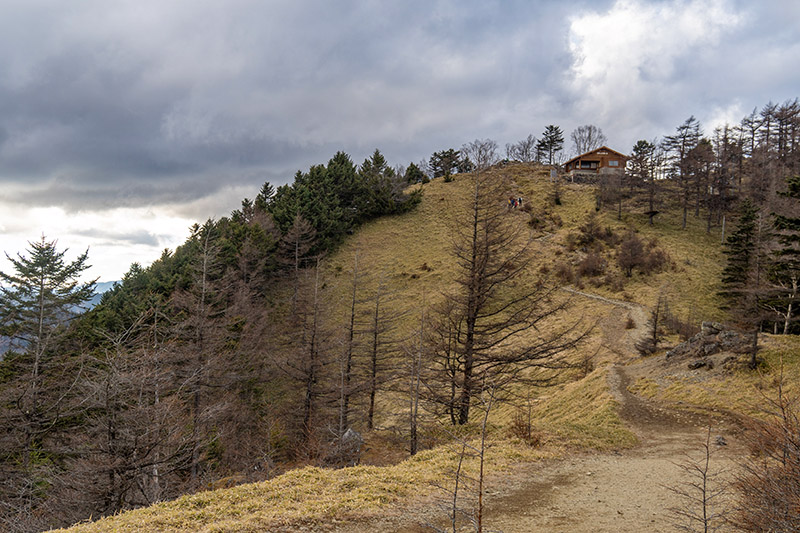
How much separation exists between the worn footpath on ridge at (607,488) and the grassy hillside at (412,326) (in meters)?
0.61

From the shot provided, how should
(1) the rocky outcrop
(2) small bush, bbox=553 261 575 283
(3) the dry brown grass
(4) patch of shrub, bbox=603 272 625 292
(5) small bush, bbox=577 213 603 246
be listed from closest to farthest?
(3) the dry brown grass, (1) the rocky outcrop, (4) patch of shrub, bbox=603 272 625 292, (2) small bush, bbox=553 261 575 283, (5) small bush, bbox=577 213 603 246

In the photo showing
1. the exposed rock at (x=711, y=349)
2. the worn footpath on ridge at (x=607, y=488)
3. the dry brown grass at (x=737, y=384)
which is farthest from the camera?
the exposed rock at (x=711, y=349)

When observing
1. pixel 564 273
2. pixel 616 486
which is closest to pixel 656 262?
pixel 564 273

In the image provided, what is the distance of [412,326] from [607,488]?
1129 inches

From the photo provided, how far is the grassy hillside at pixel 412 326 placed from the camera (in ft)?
23.6

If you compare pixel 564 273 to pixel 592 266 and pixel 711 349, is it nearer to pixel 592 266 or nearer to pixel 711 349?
pixel 592 266

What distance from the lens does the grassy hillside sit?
7.19 m

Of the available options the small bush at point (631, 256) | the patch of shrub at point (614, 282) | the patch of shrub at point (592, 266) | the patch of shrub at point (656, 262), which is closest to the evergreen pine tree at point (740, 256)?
the patch of shrub at point (656, 262)

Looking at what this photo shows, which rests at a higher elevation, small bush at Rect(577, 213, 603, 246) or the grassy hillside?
small bush at Rect(577, 213, 603, 246)

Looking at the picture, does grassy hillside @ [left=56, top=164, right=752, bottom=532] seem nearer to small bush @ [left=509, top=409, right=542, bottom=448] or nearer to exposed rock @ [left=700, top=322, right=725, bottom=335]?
small bush @ [left=509, top=409, right=542, bottom=448]

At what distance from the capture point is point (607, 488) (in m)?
9.23

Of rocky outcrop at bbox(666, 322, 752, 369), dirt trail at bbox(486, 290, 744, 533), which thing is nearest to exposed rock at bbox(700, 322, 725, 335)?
rocky outcrop at bbox(666, 322, 752, 369)

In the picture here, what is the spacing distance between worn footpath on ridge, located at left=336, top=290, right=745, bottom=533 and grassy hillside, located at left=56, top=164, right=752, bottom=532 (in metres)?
0.61

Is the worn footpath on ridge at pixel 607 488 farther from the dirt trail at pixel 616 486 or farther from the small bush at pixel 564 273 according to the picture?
the small bush at pixel 564 273
